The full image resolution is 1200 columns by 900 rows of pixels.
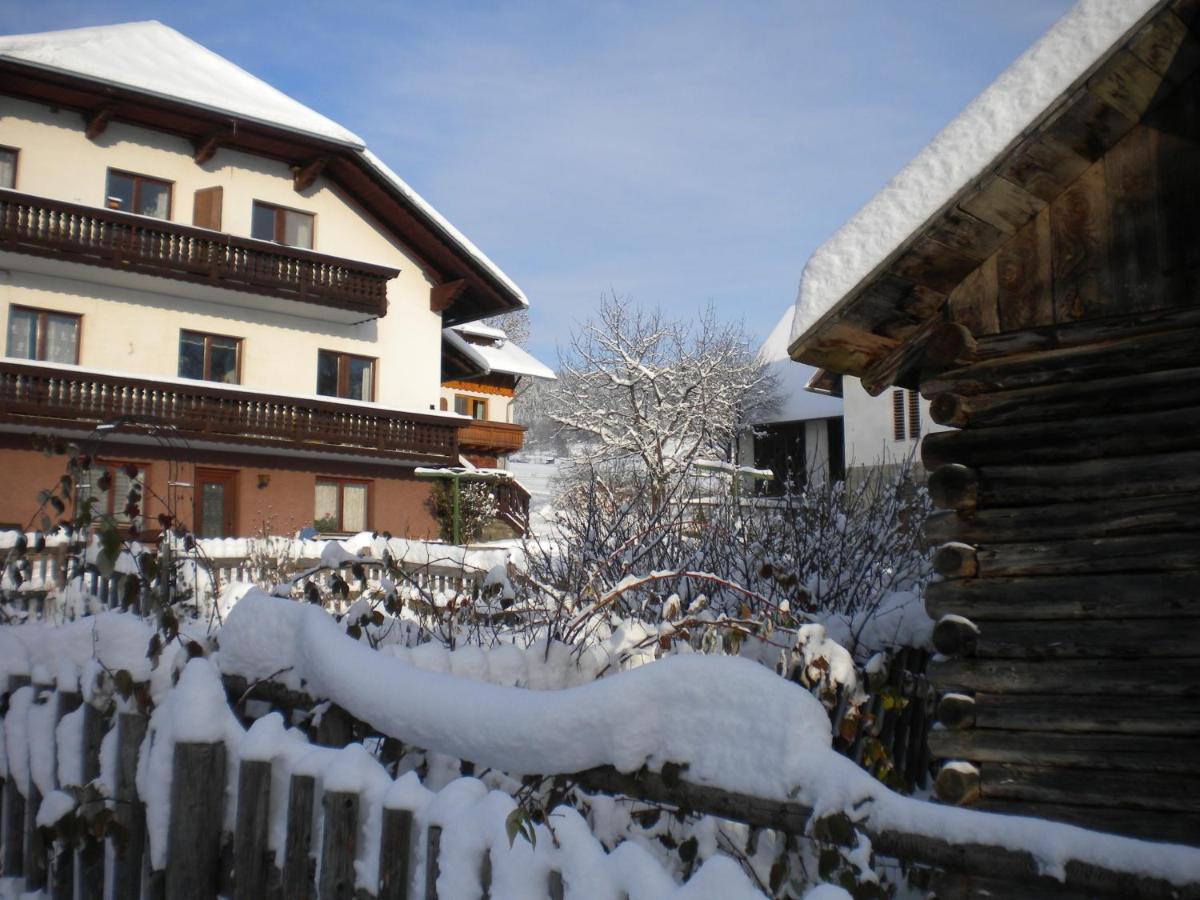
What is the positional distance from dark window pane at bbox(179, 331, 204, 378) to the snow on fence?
20.3 m

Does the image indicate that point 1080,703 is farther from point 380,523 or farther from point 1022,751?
point 380,523

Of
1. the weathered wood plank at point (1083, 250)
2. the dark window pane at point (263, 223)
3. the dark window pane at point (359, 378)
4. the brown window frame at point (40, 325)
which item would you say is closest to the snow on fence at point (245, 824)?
the weathered wood plank at point (1083, 250)

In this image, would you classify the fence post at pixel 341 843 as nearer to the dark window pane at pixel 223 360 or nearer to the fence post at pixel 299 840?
the fence post at pixel 299 840

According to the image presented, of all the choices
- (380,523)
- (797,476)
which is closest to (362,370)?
(380,523)

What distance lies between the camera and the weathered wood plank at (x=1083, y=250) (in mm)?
4145

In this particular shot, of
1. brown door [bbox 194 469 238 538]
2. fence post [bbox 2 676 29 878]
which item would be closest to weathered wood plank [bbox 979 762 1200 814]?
fence post [bbox 2 676 29 878]

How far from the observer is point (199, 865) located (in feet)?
9.58

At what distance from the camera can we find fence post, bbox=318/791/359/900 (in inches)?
101

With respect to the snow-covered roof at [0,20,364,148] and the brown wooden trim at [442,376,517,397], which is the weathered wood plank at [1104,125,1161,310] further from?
the brown wooden trim at [442,376,517,397]

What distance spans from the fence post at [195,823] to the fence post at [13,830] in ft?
3.66

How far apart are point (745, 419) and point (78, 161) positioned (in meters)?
28.3

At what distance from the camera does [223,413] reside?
22062mm

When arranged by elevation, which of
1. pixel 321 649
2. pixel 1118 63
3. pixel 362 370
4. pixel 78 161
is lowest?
pixel 321 649

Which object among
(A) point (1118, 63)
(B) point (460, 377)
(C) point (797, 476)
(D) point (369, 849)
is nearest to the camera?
(D) point (369, 849)
